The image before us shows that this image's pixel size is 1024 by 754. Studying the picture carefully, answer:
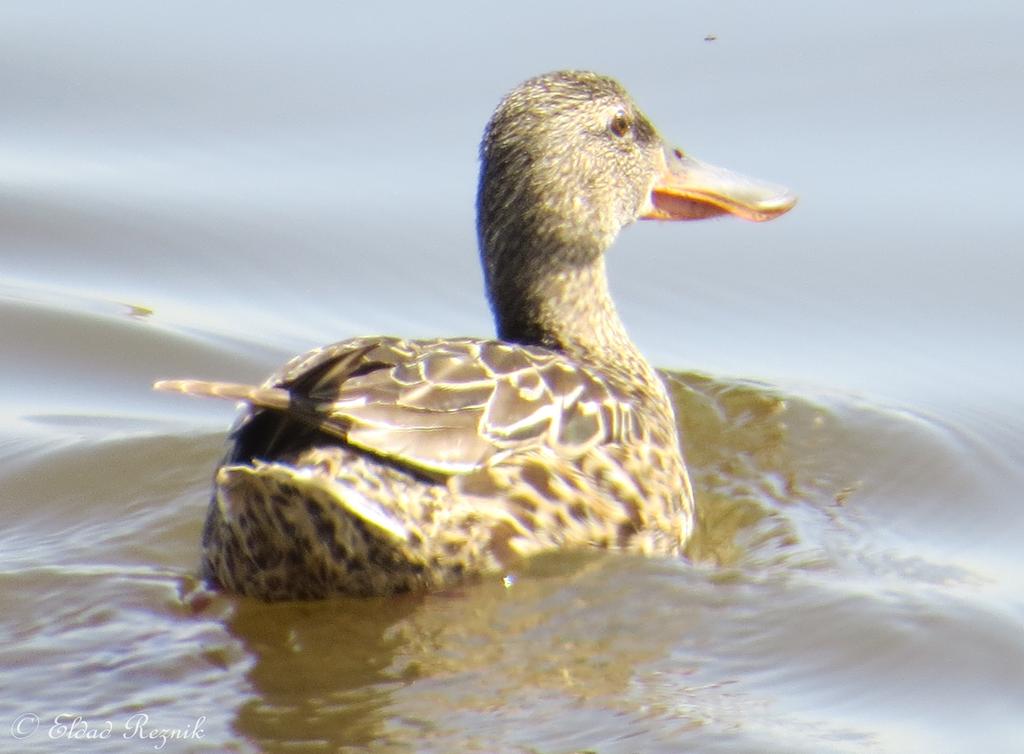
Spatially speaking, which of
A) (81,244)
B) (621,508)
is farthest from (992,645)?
(81,244)

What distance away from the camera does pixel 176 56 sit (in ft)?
35.4

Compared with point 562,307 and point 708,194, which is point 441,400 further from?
point 708,194

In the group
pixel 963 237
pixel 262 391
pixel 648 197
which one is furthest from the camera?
pixel 963 237

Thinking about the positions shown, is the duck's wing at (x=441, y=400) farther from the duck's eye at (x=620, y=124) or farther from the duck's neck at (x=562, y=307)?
the duck's eye at (x=620, y=124)

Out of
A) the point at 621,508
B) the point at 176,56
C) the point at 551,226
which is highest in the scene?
the point at 176,56

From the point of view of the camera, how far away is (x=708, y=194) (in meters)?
8.23

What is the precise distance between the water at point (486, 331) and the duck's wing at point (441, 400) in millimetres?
455

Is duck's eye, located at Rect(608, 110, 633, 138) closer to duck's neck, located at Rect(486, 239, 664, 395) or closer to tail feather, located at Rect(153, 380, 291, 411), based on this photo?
duck's neck, located at Rect(486, 239, 664, 395)

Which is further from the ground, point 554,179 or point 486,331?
point 554,179

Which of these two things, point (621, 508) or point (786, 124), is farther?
point (786, 124)

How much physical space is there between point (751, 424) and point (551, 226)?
4.16 feet

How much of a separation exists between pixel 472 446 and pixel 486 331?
294 centimetres

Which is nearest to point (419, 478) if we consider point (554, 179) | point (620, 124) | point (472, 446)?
point (472, 446)

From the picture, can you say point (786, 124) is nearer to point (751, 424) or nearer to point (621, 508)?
point (751, 424)
